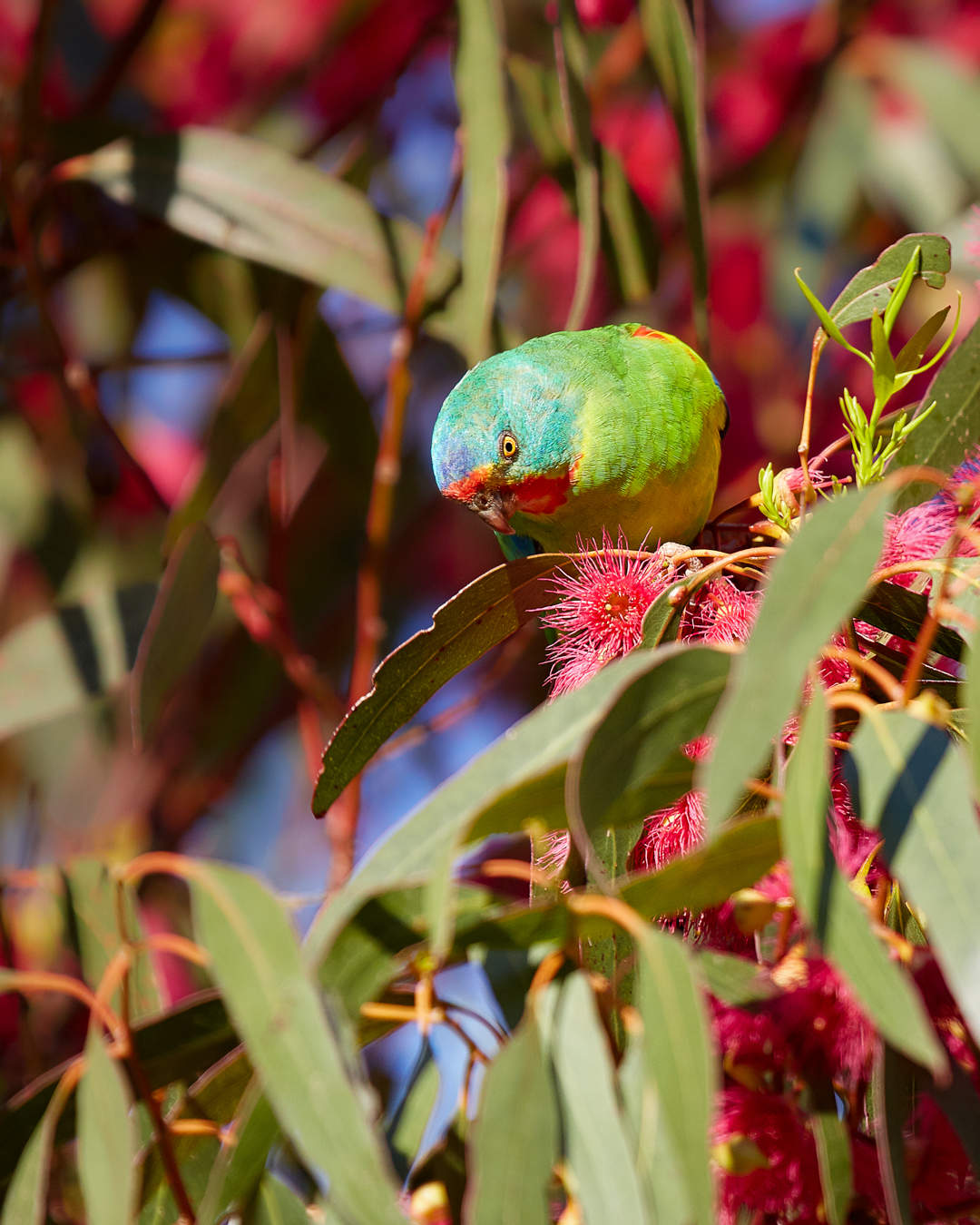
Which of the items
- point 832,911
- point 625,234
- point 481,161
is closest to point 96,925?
point 832,911

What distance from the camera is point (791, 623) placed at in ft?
2.86

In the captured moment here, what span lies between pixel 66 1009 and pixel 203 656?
1.08 m

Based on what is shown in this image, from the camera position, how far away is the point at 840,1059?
1.06m

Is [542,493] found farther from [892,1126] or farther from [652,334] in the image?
[892,1126]

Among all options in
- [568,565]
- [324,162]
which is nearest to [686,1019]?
[568,565]

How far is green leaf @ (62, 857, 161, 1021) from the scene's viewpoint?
1.63 m

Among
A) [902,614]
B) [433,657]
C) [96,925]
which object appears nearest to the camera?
[902,614]

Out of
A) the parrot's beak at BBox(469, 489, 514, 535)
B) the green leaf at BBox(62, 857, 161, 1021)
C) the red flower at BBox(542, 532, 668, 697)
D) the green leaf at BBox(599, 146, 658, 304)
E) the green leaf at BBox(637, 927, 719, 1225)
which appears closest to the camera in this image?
the green leaf at BBox(637, 927, 719, 1225)

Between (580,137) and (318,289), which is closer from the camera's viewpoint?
(580,137)

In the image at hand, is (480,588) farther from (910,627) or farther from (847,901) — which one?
(847,901)

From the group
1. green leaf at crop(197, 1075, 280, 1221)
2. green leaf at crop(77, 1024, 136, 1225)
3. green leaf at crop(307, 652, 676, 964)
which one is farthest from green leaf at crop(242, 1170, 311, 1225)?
green leaf at crop(307, 652, 676, 964)

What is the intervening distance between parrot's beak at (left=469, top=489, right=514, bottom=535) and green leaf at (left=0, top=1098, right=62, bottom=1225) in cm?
122

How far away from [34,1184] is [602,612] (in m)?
0.82

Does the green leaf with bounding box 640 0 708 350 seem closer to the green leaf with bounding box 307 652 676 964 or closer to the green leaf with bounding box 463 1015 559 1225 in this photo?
the green leaf with bounding box 307 652 676 964
